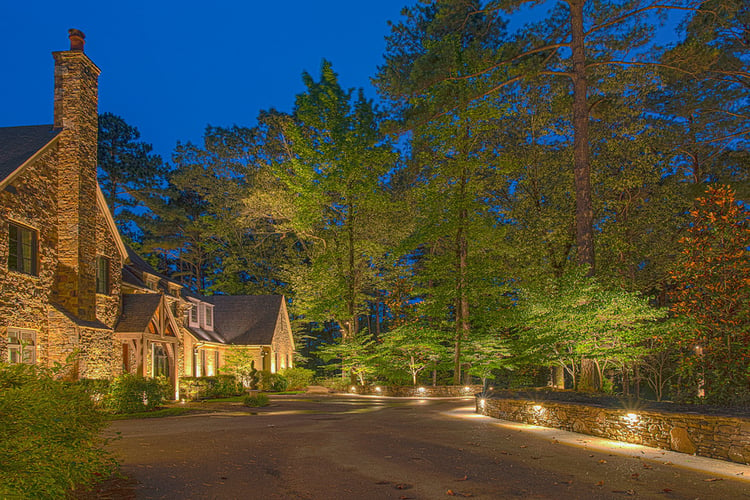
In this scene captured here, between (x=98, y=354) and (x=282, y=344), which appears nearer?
(x=98, y=354)

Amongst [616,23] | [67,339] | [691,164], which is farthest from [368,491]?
[691,164]

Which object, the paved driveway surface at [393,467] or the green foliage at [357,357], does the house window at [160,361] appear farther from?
the paved driveway surface at [393,467]

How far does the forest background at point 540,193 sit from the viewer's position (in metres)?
13.9

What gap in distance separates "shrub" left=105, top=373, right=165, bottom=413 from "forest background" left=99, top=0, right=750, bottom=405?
12056 millimetres

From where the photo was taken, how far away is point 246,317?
36.1m

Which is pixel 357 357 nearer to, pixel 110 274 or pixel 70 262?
pixel 110 274

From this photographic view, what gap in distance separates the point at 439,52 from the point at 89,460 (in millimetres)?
16867

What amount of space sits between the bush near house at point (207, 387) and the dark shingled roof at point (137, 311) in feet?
15.8

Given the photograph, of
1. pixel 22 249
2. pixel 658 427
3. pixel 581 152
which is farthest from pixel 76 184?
pixel 658 427

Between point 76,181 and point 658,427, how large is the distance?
17.7 metres

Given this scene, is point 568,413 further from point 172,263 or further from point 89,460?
point 172,263

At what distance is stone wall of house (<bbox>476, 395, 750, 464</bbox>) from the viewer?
25.9 ft

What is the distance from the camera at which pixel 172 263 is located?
51.9 m

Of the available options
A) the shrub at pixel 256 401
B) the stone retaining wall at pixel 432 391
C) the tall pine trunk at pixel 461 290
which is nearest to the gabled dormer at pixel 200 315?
the shrub at pixel 256 401
